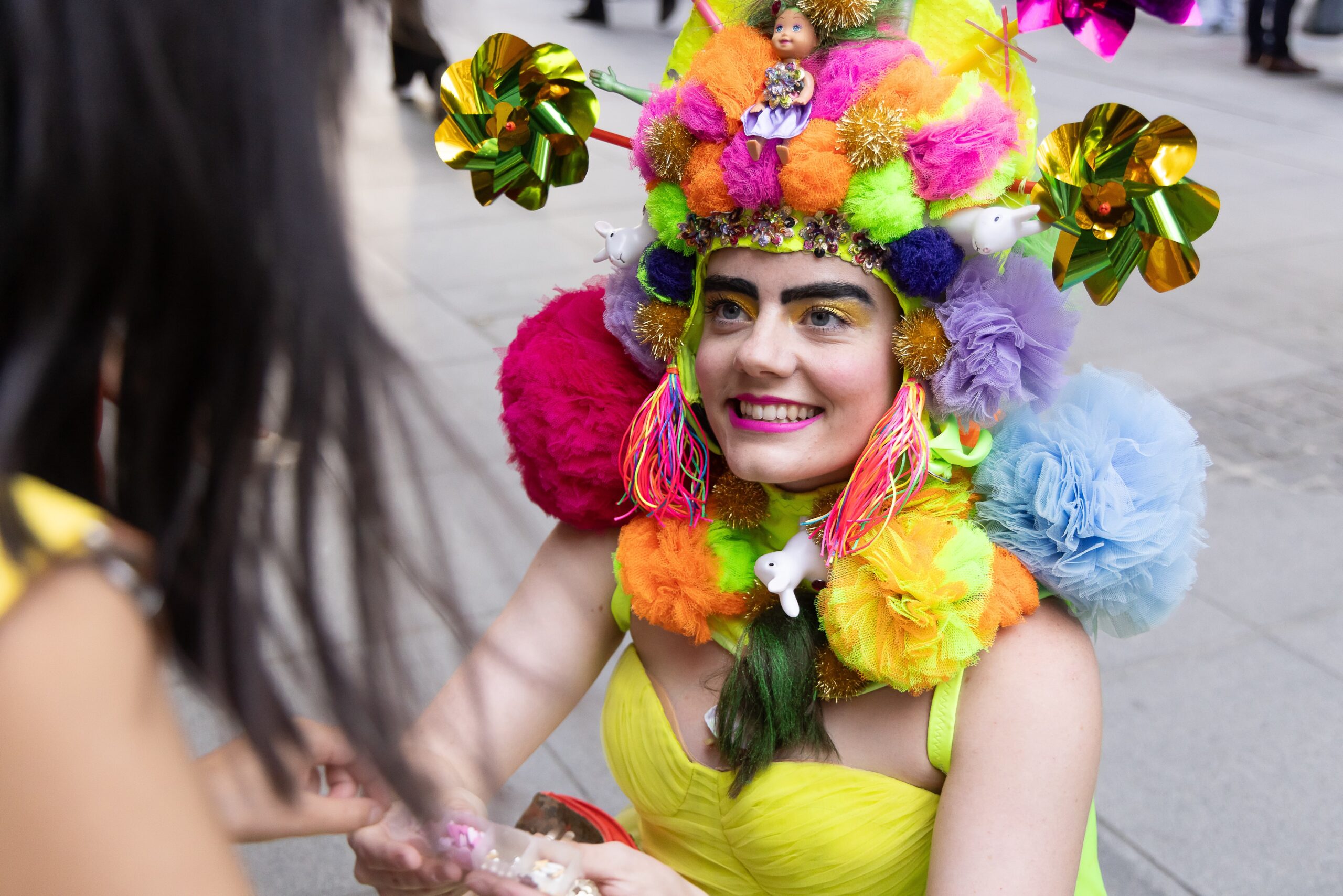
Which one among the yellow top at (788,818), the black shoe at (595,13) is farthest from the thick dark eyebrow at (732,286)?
the black shoe at (595,13)

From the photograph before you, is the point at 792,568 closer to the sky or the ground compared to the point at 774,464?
closer to the ground

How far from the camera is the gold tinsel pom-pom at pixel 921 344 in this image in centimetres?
154

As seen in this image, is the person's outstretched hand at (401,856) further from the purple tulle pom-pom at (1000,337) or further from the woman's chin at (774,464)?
the purple tulle pom-pom at (1000,337)

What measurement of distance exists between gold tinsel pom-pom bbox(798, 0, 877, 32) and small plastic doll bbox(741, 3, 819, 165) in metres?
0.01

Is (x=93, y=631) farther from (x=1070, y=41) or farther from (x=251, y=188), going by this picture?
(x=1070, y=41)

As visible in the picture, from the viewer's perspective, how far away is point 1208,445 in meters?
4.16

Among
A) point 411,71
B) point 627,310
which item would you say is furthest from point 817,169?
point 411,71

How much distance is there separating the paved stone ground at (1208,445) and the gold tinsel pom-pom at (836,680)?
0.43m

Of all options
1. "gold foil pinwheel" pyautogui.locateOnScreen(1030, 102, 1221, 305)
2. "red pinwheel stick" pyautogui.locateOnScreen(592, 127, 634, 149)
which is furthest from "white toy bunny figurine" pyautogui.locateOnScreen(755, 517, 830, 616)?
"red pinwheel stick" pyautogui.locateOnScreen(592, 127, 634, 149)

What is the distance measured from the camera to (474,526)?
0.82 meters

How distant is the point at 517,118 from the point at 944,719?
102 cm

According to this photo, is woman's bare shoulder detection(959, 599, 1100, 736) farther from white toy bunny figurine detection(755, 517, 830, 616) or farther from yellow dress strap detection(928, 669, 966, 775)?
white toy bunny figurine detection(755, 517, 830, 616)

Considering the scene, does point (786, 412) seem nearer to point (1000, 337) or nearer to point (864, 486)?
point (864, 486)

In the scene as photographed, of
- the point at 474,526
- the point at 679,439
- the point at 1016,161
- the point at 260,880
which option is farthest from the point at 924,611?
the point at 260,880
